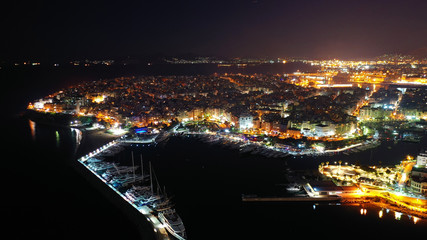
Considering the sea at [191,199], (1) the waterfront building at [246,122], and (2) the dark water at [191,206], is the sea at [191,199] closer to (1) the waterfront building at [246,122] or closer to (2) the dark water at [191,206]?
(2) the dark water at [191,206]

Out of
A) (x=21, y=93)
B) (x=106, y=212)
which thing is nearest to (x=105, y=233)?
(x=106, y=212)

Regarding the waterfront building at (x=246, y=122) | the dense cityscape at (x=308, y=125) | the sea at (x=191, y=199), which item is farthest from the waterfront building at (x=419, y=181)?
the waterfront building at (x=246, y=122)

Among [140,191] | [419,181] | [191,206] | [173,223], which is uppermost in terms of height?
[419,181]

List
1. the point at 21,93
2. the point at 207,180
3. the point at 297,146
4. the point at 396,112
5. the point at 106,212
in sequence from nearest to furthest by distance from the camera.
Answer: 1. the point at 106,212
2. the point at 207,180
3. the point at 297,146
4. the point at 396,112
5. the point at 21,93

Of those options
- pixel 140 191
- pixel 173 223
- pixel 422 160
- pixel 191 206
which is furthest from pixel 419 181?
pixel 140 191

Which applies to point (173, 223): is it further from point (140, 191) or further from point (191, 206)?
point (140, 191)

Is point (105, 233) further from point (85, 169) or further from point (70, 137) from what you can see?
point (70, 137)

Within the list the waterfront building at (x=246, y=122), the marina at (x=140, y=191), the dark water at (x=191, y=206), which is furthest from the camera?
the waterfront building at (x=246, y=122)

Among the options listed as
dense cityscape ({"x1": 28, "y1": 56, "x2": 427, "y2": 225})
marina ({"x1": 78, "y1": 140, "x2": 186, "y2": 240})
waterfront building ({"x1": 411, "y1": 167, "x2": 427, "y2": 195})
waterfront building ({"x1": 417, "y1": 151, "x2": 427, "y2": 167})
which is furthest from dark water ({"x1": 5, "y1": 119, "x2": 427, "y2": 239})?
waterfront building ({"x1": 411, "y1": 167, "x2": 427, "y2": 195})

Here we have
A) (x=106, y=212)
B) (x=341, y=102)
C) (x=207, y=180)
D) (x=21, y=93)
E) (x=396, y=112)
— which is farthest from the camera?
(x=21, y=93)
